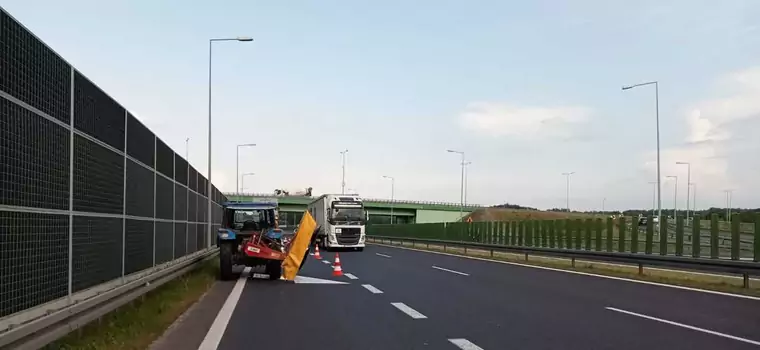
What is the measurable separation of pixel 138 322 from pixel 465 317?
5249 millimetres

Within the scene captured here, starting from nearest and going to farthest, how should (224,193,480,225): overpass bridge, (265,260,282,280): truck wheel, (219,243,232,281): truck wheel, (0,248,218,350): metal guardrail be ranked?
1. (0,248,218,350): metal guardrail
2. (219,243,232,281): truck wheel
3. (265,260,282,280): truck wheel
4. (224,193,480,225): overpass bridge

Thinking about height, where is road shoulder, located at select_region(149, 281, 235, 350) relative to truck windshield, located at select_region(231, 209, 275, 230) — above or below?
below

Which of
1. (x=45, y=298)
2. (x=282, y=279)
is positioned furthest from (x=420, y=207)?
(x=45, y=298)

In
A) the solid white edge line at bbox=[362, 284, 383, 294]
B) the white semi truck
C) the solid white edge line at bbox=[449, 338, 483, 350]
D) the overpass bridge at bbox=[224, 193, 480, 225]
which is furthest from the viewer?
the overpass bridge at bbox=[224, 193, 480, 225]

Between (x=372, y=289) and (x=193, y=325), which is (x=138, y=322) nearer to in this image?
(x=193, y=325)

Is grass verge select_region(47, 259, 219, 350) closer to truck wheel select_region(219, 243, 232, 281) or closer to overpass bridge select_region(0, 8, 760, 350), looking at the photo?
overpass bridge select_region(0, 8, 760, 350)

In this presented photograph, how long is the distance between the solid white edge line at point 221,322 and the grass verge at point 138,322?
71cm

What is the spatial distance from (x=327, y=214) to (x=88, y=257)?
37323 millimetres

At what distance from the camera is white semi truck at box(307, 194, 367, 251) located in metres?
46.2

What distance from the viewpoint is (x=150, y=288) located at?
13.1 metres

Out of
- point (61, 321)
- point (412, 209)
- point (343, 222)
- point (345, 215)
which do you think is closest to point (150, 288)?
point (61, 321)

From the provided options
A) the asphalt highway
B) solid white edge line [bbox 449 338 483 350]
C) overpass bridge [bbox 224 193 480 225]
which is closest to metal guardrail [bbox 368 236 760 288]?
the asphalt highway

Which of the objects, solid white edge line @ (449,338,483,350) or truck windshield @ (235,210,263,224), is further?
truck windshield @ (235,210,263,224)

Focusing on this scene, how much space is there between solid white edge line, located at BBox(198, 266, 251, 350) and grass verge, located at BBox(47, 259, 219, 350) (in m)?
0.71
